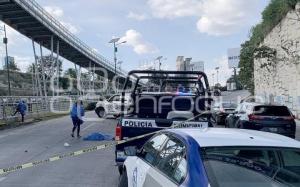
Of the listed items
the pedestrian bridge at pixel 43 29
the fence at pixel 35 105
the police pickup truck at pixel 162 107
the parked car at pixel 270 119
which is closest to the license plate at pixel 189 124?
the police pickup truck at pixel 162 107

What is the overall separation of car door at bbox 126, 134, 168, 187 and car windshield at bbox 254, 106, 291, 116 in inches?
499

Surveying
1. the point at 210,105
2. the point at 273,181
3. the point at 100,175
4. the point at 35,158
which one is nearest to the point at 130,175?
the point at 273,181

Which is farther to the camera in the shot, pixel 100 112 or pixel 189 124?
pixel 100 112

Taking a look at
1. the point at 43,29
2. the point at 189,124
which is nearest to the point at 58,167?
the point at 189,124

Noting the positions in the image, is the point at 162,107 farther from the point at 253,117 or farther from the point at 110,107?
the point at 110,107

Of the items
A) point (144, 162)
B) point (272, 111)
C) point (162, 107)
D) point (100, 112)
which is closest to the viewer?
point (144, 162)

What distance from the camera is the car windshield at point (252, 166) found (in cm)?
419

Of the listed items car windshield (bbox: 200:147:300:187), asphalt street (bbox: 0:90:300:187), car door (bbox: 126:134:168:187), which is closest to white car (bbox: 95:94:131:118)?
asphalt street (bbox: 0:90:300:187)

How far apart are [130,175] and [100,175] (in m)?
4.93

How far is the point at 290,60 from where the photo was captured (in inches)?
1385

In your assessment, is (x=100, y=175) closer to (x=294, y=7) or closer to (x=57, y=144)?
(x=57, y=144)

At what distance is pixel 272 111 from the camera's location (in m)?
18.6

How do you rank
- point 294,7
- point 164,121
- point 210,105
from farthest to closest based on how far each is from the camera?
point 294,7 → point 210,105 → point 164,121

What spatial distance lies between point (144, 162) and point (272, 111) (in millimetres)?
13342
